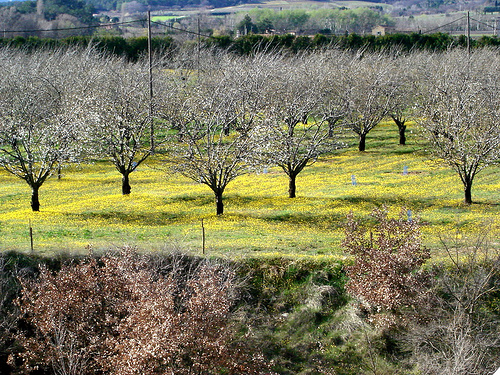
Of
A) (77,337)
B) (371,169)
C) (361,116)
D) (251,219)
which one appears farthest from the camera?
(361,116)

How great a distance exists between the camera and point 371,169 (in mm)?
36938

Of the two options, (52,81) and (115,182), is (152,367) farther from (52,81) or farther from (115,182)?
(52,81)

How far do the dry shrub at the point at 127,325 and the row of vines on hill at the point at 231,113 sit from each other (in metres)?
9.52

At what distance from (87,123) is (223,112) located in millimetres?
7481

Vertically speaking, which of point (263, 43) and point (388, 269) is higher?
point (263, 43)

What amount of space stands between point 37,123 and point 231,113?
32.0 ft

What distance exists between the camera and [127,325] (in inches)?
595

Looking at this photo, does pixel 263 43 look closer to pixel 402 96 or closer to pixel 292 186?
pixel 402 96

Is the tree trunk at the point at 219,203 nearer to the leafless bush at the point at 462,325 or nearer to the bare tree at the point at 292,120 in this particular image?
the bare tree at the point at 292,120

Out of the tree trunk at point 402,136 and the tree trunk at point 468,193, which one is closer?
the tree trunk at point 468,193

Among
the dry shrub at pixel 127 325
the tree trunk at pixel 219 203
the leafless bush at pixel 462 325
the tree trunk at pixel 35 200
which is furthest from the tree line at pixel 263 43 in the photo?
the dry shrub at pixel 127 325

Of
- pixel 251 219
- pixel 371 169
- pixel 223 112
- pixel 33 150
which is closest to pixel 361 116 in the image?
pixel 371 169

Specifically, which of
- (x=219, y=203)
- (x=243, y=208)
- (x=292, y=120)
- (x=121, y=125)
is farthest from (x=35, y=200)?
(x=292, y=120)

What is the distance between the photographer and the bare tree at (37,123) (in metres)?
27.9
